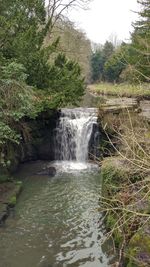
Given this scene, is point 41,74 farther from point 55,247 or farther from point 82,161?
point 55,247

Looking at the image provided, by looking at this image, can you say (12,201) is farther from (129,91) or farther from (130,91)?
(129,91)

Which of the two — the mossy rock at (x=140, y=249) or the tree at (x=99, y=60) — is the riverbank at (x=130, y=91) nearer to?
the mossy rock at (x=140, y=249)

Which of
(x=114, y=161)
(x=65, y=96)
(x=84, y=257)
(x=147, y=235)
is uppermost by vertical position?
(x=65, y=96)

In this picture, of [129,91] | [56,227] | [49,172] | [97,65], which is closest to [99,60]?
[97,65]

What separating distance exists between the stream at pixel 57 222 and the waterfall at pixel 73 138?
0.66 m

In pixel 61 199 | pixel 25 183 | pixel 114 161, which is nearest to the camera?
pixel 114 161

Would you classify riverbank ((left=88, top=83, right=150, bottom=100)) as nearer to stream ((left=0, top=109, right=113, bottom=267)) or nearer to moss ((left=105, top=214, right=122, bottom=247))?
stream ((left=0, top=109, right=113, bottom=267))

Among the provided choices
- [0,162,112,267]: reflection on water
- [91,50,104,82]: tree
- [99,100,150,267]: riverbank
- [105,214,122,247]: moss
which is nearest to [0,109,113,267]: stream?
[0,162,112,267]: reflection on water

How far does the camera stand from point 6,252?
8750 millimetres

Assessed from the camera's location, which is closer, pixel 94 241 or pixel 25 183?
pixel 94 241

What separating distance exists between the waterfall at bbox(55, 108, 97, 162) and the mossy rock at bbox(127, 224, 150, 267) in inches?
413

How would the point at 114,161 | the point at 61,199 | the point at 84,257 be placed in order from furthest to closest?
the point at 61,199, the point at 114,161, the point at 84,257

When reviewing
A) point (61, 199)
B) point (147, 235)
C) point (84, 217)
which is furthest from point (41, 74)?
point (147, 235)

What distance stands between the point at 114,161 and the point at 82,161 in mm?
7701
